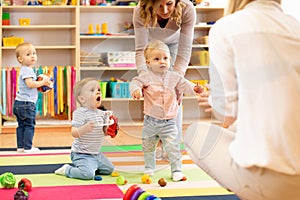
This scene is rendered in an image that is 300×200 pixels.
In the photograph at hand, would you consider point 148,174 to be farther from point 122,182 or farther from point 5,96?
point 5,96

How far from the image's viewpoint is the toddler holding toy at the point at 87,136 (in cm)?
296

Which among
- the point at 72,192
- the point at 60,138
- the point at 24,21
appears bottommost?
the point at 60,138

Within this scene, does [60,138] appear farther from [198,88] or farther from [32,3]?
[198,88]

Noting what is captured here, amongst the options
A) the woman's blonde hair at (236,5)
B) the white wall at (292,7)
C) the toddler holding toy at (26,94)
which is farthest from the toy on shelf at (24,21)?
the woman's blonde hair at (236,5)

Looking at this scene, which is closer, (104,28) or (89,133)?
(89,133)

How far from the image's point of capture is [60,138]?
466 cm

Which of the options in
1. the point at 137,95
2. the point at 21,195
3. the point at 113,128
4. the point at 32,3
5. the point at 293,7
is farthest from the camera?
the point at 32,3

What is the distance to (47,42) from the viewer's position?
5496 mm

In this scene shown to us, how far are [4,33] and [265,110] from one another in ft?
13.9

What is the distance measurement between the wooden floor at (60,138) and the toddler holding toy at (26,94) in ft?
1.14

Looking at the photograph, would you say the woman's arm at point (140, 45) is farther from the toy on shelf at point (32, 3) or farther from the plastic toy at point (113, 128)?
the toy on shelf at point (32, 3)

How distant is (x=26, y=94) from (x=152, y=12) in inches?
56.6

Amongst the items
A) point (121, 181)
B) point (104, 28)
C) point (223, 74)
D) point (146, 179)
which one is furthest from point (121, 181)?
point (104, 28)

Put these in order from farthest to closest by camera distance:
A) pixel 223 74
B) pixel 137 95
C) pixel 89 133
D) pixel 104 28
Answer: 1. pixel 104 28
2. pixel 89 133
3. pixel 137 95
4. pixel 223 74
